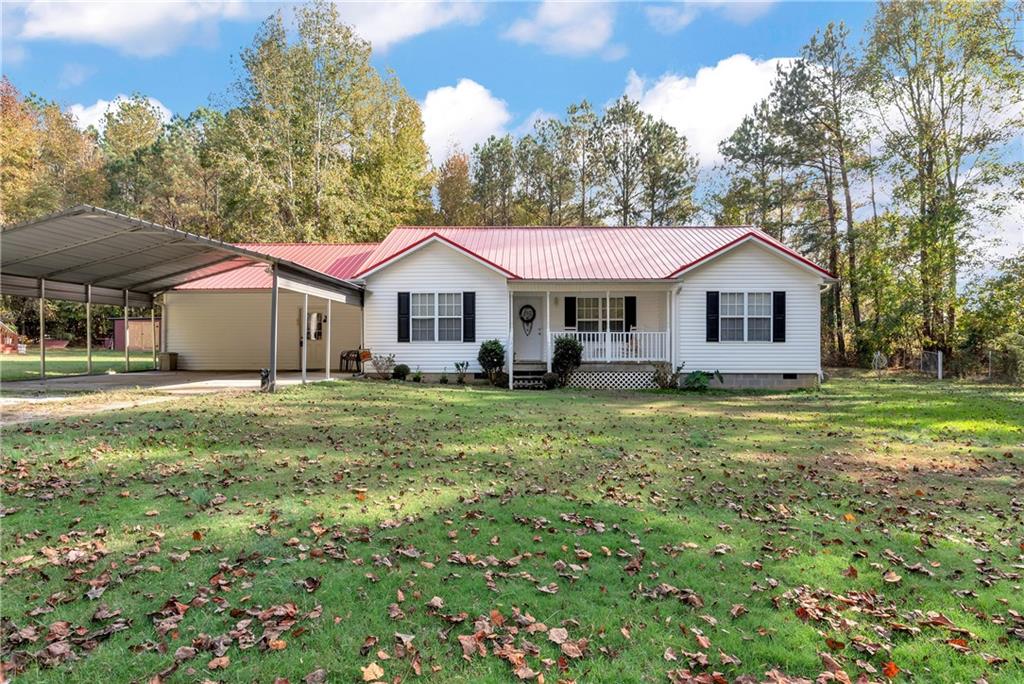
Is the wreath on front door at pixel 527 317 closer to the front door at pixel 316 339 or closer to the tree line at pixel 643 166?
the front door at pixel 316 339

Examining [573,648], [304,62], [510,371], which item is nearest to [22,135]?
[304,62]

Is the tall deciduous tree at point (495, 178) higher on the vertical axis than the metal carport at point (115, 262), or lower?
higher

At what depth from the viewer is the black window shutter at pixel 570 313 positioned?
18.6 meters

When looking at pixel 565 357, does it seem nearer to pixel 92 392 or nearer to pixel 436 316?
pixel 436 316

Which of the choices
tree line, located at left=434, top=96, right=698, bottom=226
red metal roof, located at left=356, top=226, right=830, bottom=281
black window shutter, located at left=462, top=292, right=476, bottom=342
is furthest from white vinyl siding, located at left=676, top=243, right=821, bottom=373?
tree line, located at left=434, top=96, right=698, bottom=226

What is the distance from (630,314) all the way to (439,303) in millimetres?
6276

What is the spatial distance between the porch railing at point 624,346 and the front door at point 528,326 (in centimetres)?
141

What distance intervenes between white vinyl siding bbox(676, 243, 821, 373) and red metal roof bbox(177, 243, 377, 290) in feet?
37.2

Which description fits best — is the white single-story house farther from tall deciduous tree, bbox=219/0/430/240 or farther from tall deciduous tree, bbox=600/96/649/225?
tall deciduous tree, bbox=600/96/649/225

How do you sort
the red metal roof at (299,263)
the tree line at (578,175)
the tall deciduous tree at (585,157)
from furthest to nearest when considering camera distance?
the tall deciduous tree at (585,157), the tree line at (578,175), the red metal roof at (299,263)

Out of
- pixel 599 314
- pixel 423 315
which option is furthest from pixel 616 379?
pixel 423 315

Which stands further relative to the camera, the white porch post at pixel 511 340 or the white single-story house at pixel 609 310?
the white single-story house at pixel 609 310

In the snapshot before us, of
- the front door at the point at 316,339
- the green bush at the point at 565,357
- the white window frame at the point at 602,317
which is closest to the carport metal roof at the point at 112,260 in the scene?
the front door at the point at 316,339

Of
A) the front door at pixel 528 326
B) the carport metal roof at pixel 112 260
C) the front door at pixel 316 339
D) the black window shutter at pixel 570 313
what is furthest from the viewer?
the front door at pixel 316 339
